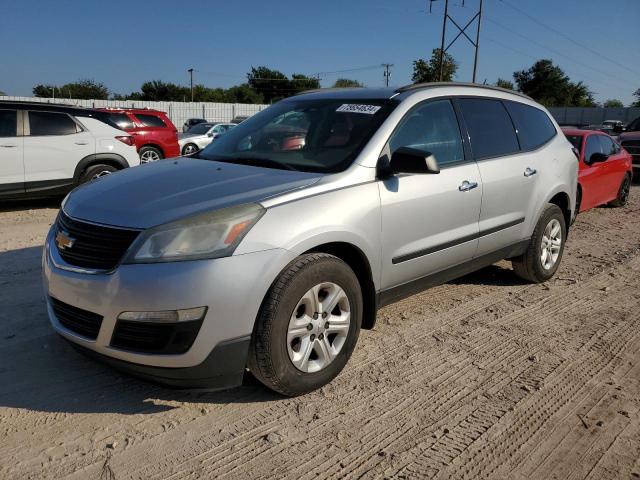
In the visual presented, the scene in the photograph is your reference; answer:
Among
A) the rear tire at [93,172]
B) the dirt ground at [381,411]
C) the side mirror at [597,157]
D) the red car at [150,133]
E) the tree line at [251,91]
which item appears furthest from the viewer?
the tree line at [251,91]

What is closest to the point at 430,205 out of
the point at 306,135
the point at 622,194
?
the point at 306,135

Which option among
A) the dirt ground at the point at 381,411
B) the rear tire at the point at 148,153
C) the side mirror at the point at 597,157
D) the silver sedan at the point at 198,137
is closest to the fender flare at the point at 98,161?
the rear tire at the point at 148,153

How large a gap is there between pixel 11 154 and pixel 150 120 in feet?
19.8

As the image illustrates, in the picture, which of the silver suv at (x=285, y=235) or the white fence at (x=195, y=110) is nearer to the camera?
the silver suv at (x=285, y=235)

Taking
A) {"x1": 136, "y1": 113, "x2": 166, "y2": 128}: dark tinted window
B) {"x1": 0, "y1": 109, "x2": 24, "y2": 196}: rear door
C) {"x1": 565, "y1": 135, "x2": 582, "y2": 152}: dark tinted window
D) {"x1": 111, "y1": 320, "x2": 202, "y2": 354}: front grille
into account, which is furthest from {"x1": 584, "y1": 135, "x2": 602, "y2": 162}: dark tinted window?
{"x1": 136, "y1": 113, "x2": 166, "y2": 128}: dark tinted window

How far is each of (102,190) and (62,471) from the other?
154cm

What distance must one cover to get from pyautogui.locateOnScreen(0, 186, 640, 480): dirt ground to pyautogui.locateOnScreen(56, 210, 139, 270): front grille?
0.78 meters

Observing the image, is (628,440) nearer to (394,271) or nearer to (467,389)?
(467,389)

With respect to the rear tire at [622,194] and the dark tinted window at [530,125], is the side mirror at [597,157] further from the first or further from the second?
the dark tinted window at [530,125]

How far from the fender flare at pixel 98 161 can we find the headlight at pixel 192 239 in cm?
662

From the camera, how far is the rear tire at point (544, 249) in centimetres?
494

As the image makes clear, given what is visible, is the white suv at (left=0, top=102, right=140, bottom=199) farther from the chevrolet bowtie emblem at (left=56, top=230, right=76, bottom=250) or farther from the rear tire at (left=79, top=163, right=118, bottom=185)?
the chevrolet bowtie emblem at (left=56, top=230, right=76, bottom=250)

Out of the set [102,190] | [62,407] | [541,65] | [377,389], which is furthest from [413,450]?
[541,65]

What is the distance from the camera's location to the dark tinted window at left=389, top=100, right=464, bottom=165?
144 inches
